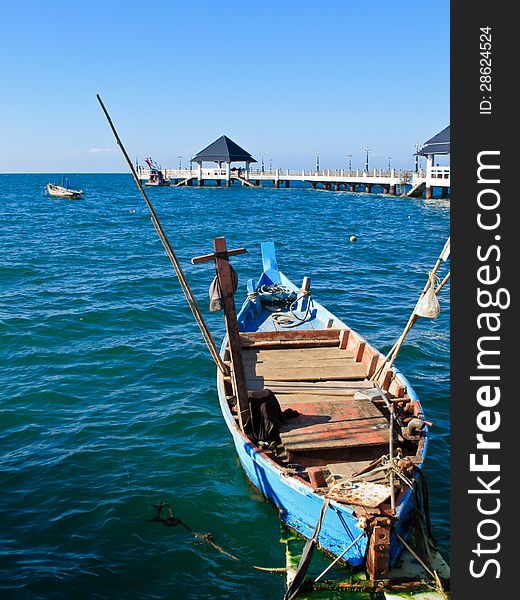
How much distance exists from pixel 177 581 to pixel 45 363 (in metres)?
9.95

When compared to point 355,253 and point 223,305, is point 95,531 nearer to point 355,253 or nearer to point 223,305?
point 223,305

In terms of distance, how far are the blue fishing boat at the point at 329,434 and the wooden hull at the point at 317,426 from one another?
0.06 ft

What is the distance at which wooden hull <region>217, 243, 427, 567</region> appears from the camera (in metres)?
7.57

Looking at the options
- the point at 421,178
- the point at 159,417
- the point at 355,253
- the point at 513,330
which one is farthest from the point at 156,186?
the point at 513,330

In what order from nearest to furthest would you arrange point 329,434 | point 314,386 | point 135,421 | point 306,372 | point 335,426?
point 329,434, point 335,426, point 314,386, point 306,372, point 135,421

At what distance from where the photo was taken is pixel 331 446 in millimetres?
8750

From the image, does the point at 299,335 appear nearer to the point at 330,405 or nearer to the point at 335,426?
the point at 330,405

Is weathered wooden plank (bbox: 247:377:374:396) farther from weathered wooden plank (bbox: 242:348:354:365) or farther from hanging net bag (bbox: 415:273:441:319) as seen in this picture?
hanging net bag (bbox: 415:273:441:319)

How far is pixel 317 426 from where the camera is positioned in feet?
31.0

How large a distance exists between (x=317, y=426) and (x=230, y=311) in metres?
2.37

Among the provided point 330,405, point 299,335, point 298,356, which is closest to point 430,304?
point 330,405

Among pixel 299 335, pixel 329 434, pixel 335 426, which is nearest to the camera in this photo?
pixel 329 434

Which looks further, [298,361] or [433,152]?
[433,152]

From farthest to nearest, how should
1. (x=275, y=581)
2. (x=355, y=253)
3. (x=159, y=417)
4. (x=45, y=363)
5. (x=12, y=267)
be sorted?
(x=355, y=253)
(x=12, y=267)
(x=45, y=363)
(x=159, y=417)
(x=275, y=581)
